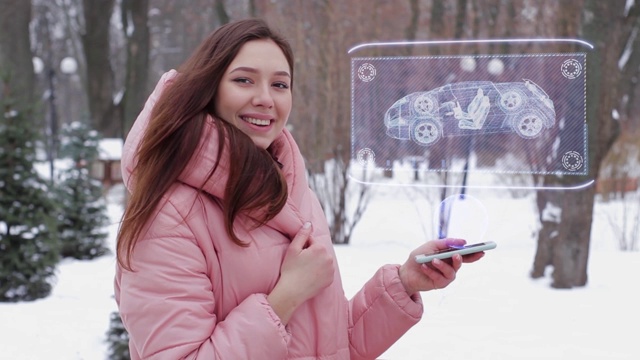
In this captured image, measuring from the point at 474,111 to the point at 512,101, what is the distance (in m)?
0.10

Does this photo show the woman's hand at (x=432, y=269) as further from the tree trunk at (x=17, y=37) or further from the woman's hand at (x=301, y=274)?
the tree trunk at (x=17, y=37)

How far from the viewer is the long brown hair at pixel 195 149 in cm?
149

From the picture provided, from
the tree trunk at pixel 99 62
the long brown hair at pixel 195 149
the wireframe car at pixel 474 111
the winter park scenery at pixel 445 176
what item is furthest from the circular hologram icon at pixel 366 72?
the tree trunk at pixel 99 62

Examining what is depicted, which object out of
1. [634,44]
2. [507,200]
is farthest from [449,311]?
[634,44]

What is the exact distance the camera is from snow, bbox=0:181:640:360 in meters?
4.77

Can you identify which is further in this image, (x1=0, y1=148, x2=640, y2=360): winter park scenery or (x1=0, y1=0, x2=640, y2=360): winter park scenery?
(x1=0, y1=148, x2=640, y2=360): winter park scenery

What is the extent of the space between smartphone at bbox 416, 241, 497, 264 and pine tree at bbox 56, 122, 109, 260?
302 inches

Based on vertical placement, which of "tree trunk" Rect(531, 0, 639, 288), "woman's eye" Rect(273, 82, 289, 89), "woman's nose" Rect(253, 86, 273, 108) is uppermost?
"woman's eye" Rect(273, 82, 289, 89)

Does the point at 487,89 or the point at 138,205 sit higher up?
the point at 487,89

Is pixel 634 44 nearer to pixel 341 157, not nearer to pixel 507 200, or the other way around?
pixel 507 200

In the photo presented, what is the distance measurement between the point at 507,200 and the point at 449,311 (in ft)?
4.69

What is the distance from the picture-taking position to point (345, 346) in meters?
1.75

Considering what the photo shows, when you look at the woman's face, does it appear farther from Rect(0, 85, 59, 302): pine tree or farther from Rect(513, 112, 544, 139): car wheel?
Rect(0, 85, 59, 302): pine tree

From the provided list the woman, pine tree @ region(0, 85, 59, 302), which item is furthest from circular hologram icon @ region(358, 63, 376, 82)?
pine tree @ region(0, 85, 59, 302)
